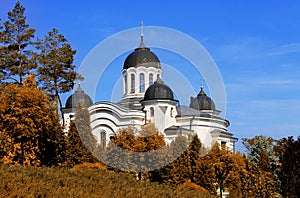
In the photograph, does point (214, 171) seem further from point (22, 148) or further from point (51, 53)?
point (51, 53)

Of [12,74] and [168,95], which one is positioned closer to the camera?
[12,74]

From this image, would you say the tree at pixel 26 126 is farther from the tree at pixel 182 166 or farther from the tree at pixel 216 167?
the tree at pixel 216 167

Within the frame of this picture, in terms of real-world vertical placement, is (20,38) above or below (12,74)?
above

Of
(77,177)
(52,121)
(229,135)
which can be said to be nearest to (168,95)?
(229,135)

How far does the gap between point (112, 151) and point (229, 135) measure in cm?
2394

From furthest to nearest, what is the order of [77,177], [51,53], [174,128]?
[174,128] < [51,53] < [77,177]

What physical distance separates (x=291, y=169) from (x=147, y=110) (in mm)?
19307

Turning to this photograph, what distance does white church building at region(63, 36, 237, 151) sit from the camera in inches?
1608

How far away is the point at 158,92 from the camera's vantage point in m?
41.4

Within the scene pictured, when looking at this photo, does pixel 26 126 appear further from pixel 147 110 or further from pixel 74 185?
pixel 147 110

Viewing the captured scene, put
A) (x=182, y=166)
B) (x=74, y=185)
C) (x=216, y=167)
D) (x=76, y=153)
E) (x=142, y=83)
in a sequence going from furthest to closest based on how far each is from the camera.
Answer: (x=142, y=83)
(x=216, y=167)
(x=76, y=153)
(x=182, y=166)
(x=74, y=185)

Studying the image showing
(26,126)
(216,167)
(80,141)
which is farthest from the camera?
(80,141)

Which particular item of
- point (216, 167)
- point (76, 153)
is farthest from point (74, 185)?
point (216, 167)

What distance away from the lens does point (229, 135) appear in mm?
48281
